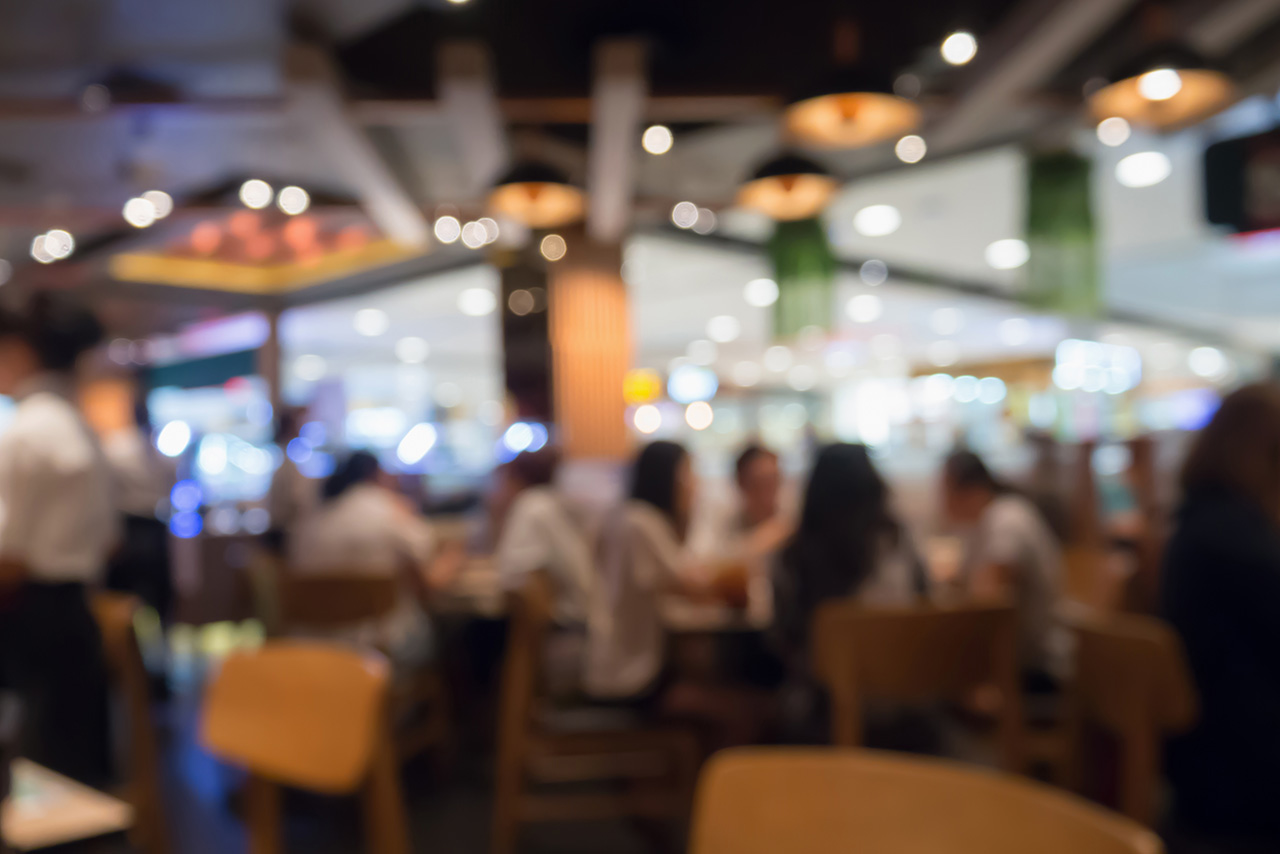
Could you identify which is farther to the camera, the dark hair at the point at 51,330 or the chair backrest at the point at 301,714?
the dark hair at the point at 51,330

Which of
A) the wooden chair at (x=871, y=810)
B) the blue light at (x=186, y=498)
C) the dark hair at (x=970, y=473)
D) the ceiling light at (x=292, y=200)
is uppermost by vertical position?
the ceiling light at (x=292, y=200)

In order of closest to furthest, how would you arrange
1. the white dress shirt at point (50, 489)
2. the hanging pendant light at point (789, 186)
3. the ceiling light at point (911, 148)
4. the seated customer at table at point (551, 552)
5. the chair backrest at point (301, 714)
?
1. the chair backrest at point (301, 714)
2. the white dress shirt at point (50, 489)
3. the seated customer at table at point (551, 552)
4. the hanging pendant light at point (789, 186)
5. the ceiling light at point (911, 148)

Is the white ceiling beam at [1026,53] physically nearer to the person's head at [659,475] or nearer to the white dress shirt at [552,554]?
the person's head at [659,475]

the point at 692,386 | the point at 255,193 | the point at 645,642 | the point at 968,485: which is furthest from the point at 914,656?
the point at 692,386

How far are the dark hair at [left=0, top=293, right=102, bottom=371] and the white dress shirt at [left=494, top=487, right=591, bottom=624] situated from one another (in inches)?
67.3

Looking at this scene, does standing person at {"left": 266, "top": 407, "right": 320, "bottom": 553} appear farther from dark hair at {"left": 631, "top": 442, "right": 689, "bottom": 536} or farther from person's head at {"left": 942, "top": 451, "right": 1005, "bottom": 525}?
person's head at {"left": 942, "top": 451, "right": 1005, "bottom": 525}

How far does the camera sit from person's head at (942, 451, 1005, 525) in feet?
11.6

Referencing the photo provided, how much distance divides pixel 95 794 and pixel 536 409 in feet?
20.8

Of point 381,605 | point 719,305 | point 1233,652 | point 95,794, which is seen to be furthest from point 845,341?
point 95,794

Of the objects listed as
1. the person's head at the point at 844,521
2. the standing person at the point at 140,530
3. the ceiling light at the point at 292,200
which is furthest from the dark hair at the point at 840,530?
the ceiling light at the point at 292,200

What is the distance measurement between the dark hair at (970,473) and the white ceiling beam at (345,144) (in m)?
3.24

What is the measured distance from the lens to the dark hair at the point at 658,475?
3.57m

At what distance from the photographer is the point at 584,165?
23.9 ft

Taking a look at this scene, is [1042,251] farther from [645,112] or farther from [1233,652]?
[1233,652]
